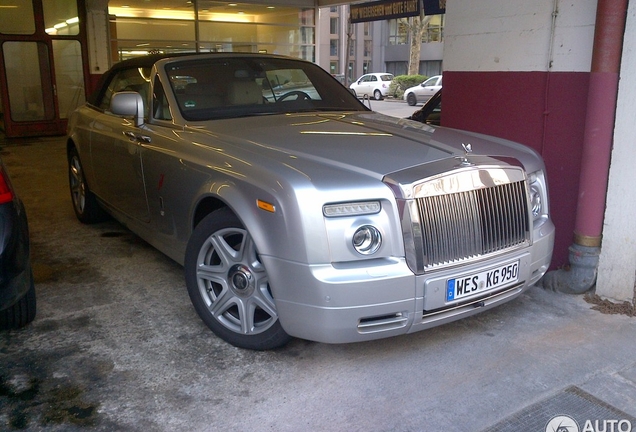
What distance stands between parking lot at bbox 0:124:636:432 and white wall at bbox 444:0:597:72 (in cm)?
176

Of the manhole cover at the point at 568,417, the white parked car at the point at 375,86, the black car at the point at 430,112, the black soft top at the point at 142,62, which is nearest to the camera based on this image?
the manhole cover at the point at 568,417

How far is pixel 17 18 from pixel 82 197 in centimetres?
855

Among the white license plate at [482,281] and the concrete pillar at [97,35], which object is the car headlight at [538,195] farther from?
the concrete pillar at [97,35]

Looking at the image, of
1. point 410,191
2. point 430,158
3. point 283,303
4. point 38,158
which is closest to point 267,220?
point 283,303

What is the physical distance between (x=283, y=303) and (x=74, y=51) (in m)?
11.9

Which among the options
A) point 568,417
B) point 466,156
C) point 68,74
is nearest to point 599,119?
point 466,156

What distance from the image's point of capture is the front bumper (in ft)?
9.36

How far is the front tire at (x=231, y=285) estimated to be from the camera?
10.6 feet

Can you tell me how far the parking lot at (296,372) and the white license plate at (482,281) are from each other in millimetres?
428

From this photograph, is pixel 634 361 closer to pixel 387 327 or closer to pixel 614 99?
pixel 387 327

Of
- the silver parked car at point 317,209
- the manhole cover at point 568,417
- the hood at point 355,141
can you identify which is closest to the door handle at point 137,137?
the silver parked car at point 317,209

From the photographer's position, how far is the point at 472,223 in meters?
3.18

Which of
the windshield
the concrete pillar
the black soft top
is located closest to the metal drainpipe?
the windshield

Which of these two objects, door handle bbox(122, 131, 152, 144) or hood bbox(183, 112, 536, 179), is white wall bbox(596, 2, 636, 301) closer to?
hood bbox(183, 112, 536, 179)
